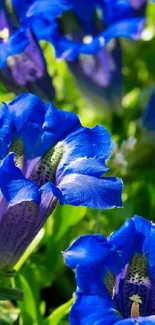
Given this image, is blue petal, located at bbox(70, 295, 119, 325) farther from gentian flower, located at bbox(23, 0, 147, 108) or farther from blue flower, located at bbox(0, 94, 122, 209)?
gentian flower, located at bbox(23, 0, 147, 108)

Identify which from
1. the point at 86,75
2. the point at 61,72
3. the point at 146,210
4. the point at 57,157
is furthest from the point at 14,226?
the point at 61,72

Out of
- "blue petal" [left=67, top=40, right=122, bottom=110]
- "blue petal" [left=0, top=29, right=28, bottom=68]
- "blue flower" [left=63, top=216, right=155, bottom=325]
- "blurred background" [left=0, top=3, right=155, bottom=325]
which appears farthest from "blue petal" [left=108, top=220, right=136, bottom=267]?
"blue petal" [left=67, top=40, right=122, bottom=110]

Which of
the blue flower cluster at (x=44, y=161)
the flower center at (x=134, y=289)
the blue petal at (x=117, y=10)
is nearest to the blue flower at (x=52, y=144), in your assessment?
the blue flower cluster at (x=44, y=161)

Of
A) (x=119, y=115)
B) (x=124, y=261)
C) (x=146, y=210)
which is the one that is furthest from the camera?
(x=119, y=115)

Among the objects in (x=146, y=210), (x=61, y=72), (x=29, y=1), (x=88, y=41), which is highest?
(x=29, y=1)

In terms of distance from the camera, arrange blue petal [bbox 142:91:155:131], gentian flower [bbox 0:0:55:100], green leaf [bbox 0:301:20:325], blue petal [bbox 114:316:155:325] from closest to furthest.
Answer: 1. blue petal [bbox 114:316:155:325]
2. green leaf [bbox 0:301:20:325]
3. gentian flower [bbox 0:0:55:100]
4. blue petal [bbox 142:91:155:131]

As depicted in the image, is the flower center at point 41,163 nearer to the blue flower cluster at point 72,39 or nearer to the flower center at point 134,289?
the flower center at point 134,289

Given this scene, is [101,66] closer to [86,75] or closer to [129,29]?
[86,75]
